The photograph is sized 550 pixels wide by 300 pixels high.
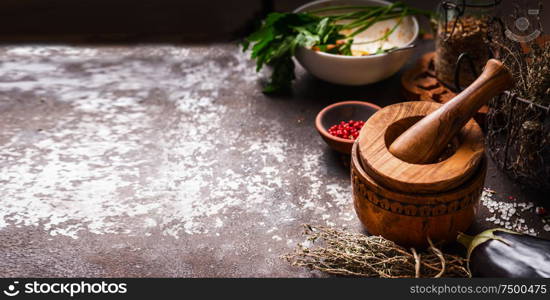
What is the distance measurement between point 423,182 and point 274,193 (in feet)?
1.48

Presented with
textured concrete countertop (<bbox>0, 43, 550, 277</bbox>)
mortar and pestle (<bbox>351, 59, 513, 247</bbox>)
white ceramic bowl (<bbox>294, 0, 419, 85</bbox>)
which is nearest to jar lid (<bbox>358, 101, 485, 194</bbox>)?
mortar and pestle (<bbox>351, 59, 513, 247</bbox>)

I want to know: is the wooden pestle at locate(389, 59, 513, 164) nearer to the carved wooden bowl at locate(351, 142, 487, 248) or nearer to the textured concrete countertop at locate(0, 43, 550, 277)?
the carved wooden bowl at locate(351, 142, 487, 248)

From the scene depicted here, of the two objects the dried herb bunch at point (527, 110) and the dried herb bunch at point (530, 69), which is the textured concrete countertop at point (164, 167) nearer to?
the dried herb bunch at point (527, 110)

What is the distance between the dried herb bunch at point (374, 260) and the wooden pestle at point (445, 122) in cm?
18

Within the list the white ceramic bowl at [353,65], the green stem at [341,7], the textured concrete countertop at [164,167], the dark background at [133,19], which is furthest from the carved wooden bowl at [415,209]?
the dark background at [133,19]

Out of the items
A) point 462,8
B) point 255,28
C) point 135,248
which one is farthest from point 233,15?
point 135,248

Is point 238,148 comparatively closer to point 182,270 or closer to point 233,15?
point 182,270

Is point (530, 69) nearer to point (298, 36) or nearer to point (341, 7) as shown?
point (298, 36)

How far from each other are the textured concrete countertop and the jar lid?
0.82ft

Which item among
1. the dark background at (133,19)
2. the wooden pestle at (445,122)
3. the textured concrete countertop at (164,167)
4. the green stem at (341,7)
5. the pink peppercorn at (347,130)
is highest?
the green stem at (341,7)

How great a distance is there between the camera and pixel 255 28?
6.75 feet

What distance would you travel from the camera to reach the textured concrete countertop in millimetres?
1347

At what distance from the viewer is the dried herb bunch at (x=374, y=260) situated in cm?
118

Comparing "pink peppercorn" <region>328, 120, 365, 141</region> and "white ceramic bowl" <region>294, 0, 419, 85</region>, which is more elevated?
"white ceramic bowl" <region>294, 0, 419, 85</region>
